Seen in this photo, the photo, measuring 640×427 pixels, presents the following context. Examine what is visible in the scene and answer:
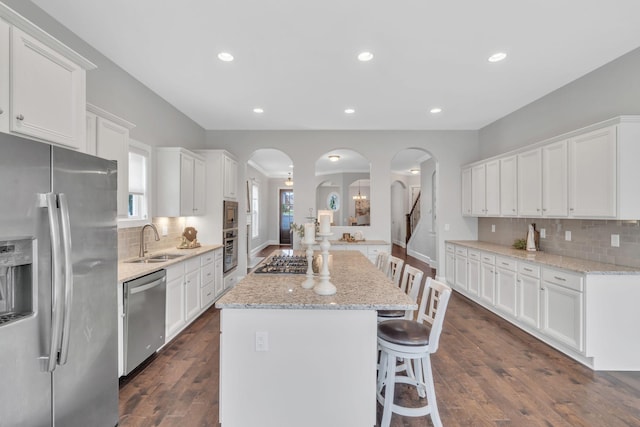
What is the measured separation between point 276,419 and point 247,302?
0.74 meters

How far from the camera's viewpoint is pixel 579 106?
11.5 ft

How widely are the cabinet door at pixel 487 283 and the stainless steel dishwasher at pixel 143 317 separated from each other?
4.12 metres

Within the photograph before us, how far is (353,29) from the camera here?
255 cm

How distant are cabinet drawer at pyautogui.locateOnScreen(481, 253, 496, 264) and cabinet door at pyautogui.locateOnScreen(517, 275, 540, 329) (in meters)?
0.55

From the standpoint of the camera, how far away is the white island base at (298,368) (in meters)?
1.78

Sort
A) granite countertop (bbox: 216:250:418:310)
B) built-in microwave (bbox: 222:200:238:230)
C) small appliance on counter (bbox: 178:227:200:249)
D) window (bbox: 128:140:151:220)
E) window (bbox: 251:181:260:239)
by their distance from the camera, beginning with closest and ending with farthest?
granite countertop (bbox: 216:250:418:310) → window (bbox: 128:140:151:220) → small appliance on counter (bbox: 178:227:200:249) → built-in microwave (bbox: 222:200:238:230) → window (bbox: 251:181:260:239)

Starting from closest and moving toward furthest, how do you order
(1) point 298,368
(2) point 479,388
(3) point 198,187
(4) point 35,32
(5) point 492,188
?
(4) point 35,32, (1) point 298,368, (2) point 479,388, (3) point 198,187, (5) point 492,188

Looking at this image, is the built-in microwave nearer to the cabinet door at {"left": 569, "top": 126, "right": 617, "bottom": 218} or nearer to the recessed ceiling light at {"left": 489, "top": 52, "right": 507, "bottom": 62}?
the recessed ceiling light at {"left": 489, "top": 52, "right": 507, "bottom": 62}

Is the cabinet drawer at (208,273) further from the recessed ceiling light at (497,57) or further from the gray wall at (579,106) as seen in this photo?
the gray wall at (579,106)

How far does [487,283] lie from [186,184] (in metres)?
4.48

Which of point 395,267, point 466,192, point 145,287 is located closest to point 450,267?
point 466,192

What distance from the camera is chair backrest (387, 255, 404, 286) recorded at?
289 centimetres

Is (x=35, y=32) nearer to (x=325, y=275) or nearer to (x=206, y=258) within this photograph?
(x=325, y=275)

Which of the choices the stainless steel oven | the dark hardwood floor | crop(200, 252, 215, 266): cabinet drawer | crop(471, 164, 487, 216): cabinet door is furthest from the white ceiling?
the dark hardwood floor
